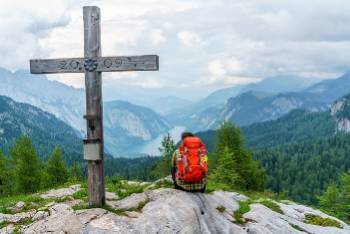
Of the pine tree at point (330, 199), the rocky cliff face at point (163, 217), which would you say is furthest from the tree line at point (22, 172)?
the rocky cliff face at point (163, 217)

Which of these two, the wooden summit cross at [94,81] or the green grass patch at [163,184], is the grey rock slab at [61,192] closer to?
the green grass patch at [163,184]

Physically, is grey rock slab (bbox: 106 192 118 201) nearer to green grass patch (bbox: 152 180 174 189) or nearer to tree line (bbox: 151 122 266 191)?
green grass patch (bbox: 152 180 174 189)

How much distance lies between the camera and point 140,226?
14297 millimetres

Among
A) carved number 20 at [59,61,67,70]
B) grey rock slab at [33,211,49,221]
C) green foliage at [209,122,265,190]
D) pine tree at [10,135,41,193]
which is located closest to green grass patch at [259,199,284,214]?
grey rock slab at [33,211,49,221]

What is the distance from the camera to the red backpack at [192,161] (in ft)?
56.4

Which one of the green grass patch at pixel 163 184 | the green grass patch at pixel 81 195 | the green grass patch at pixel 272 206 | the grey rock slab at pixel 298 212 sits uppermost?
the green grass patch at pixel 163 184

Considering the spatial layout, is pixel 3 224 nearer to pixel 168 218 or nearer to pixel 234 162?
pixel 168 218

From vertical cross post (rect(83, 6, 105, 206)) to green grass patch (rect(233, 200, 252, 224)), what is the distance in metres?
5.20

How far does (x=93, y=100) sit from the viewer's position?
16344mm

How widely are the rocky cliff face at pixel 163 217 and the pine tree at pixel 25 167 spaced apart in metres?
34.8

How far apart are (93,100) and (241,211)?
7.44m

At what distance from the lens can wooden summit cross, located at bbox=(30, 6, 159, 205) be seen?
53.0 ft

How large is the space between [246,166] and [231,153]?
528cm

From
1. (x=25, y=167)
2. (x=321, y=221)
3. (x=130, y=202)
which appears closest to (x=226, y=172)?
(x=25, y=167)
